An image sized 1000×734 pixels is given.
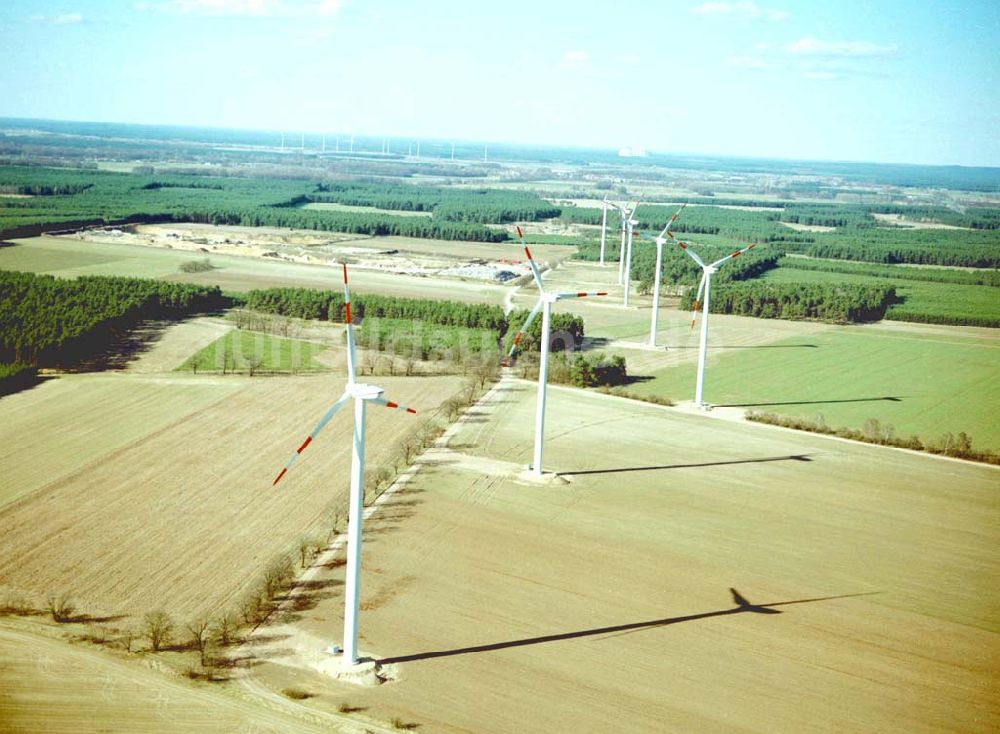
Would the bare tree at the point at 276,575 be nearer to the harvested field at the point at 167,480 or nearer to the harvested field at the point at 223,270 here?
the harvested field at the point at 167,480

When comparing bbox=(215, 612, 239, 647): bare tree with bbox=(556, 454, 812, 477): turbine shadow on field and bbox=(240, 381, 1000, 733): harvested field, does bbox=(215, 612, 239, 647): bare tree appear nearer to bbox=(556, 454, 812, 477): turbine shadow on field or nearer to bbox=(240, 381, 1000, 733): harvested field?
bbox=(240, 381, 1000, 733): harvested field

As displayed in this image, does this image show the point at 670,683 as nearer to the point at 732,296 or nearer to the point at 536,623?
the point at 536,623

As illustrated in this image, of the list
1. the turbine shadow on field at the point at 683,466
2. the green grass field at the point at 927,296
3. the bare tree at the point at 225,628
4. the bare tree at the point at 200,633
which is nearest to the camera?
the bare tree at the point at 200,633

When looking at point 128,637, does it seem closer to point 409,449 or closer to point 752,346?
point 409,449

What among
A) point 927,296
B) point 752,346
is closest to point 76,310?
point 752,346

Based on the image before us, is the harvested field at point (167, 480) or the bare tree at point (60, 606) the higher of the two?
the harvested field at point (167, 480)

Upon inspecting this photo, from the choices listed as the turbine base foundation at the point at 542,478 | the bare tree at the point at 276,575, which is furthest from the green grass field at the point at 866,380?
the bare tree at the point at 276,575

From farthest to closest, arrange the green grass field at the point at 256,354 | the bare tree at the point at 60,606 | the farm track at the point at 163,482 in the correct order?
the green grass field at the point at 256,354 → the farm track at the point at 163,482 → the bare tree at the point at 60,606
